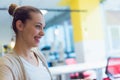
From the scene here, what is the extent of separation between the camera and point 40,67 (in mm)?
1118

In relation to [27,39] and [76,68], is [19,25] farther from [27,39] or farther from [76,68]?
[76,68]

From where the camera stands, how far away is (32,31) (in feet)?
3.47

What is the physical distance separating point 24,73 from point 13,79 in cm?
7

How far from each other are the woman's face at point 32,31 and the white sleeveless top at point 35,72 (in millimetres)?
107

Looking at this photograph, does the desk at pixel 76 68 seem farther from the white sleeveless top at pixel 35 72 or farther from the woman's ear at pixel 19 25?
the woman's ear at pixel 19 25

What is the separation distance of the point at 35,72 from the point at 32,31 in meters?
0.22

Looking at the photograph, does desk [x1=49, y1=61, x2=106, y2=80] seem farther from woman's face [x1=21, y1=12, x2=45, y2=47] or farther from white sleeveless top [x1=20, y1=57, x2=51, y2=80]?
woman's face [x1=21, y1=12, x2=45, y2=47]

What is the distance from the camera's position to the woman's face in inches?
41.7

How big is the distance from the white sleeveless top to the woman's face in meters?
0.11

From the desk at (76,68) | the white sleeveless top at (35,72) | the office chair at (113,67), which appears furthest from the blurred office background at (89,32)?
the white sleeveless top at (35,72)

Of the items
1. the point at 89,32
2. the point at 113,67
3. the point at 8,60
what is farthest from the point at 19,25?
the point at 89,32

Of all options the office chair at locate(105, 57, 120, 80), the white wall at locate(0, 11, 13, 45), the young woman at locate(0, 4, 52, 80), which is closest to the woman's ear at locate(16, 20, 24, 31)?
the young woman at locate(0, 4, 52, 80)

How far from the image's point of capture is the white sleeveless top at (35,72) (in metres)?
1.01

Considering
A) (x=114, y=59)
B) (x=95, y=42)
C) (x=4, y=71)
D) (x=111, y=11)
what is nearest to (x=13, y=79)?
(x=4, y=71)
